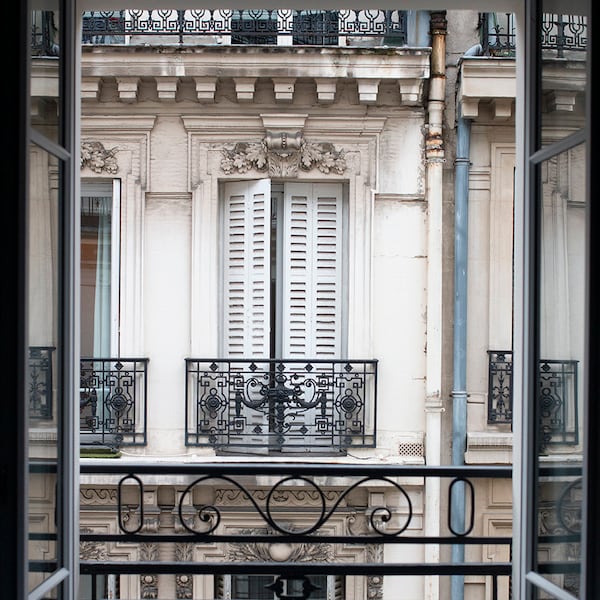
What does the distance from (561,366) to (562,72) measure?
0.76m

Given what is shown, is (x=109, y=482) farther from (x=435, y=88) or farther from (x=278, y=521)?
(x=435, y=88)

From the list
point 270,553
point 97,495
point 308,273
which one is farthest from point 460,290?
point 97,495

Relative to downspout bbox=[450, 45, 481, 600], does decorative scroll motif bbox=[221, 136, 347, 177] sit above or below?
above

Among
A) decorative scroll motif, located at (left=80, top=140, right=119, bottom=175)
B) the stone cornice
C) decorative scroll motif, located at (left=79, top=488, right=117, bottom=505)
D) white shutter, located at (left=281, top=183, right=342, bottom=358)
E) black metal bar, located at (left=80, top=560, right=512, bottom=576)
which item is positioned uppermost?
the stone cornice

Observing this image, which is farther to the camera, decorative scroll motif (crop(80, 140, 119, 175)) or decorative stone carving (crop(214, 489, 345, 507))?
decorative scroll motif (crop(80, 140, 119, 175))

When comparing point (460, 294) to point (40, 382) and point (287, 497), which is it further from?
point (40, 382)

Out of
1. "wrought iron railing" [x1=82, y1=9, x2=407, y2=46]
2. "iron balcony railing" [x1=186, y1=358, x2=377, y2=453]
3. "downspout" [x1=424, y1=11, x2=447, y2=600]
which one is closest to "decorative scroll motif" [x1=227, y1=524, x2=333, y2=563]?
"iron balcony railing" [x1=186, y1=358, x2=377, y2=453]

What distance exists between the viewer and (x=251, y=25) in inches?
316

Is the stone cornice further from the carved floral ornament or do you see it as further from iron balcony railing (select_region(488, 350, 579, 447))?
iron balcony railing (select_region(488, 350, 579, 447))

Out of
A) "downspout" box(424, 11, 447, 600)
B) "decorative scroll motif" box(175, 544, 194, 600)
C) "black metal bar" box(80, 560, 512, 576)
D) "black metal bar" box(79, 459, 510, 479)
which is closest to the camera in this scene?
"black metal bar" box(80, 560, 512, 576)

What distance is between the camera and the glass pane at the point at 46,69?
8.11 feet

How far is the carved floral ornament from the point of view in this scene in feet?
25.8

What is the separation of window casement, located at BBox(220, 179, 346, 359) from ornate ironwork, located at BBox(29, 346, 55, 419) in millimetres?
5371

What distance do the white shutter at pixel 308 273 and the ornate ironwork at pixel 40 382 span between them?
5.43 m
